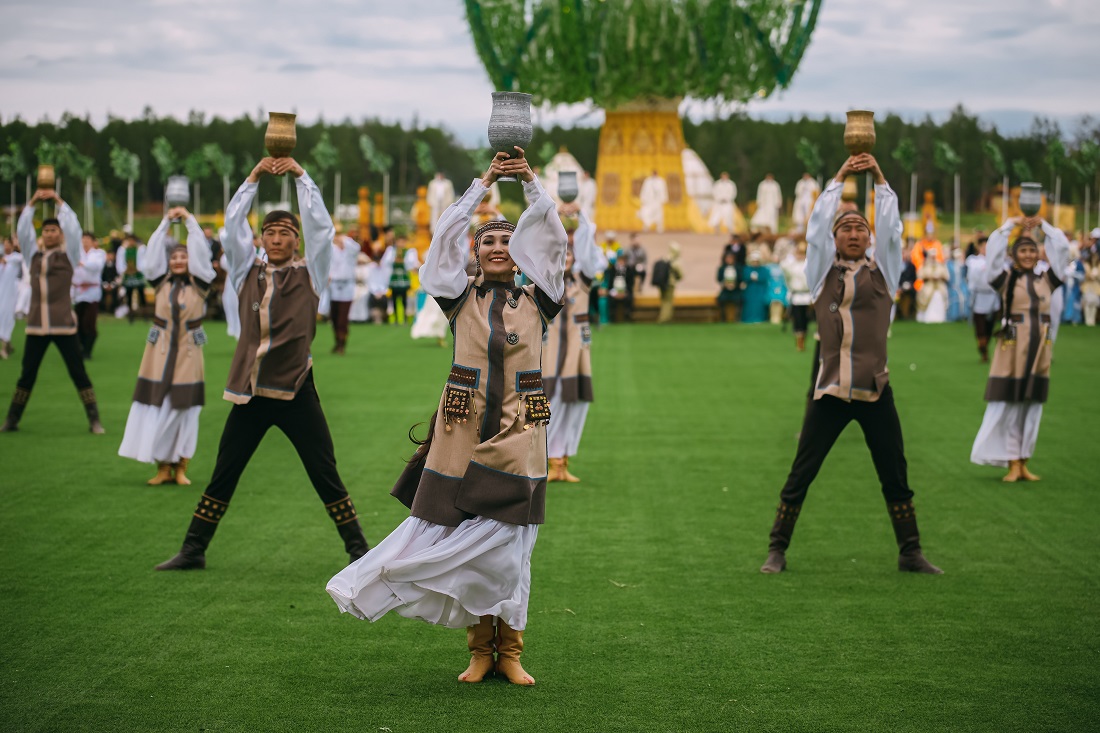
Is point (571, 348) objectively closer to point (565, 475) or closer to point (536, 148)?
point (565, 475)

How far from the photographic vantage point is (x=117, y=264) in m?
30.3

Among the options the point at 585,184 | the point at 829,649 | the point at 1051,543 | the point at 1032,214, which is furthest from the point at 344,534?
the point at 585,184

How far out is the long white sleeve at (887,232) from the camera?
278 inches

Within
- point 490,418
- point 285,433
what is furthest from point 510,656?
point 285,433

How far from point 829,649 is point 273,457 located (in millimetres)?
6703

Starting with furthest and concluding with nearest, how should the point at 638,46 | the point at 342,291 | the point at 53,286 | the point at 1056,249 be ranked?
the point at 638,46 → the point at 342,291 → the point at 53,286 → the point at 1056,249

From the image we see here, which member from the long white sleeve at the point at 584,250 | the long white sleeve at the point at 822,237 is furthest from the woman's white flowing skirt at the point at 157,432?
the long white sleeve at the point at 822,237

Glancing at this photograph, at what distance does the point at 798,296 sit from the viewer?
2344 centimetres

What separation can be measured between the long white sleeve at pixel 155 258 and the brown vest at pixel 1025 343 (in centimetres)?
635

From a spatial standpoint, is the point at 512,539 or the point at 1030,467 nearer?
the point at 512,539

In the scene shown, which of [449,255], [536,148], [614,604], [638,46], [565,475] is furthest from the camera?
[536,148]

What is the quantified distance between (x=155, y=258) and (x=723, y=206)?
1237 inches

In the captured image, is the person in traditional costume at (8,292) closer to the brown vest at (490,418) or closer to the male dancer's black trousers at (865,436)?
the male dancer's black trousers at (865,436)

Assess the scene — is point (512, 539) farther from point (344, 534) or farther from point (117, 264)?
point (117, 264)
